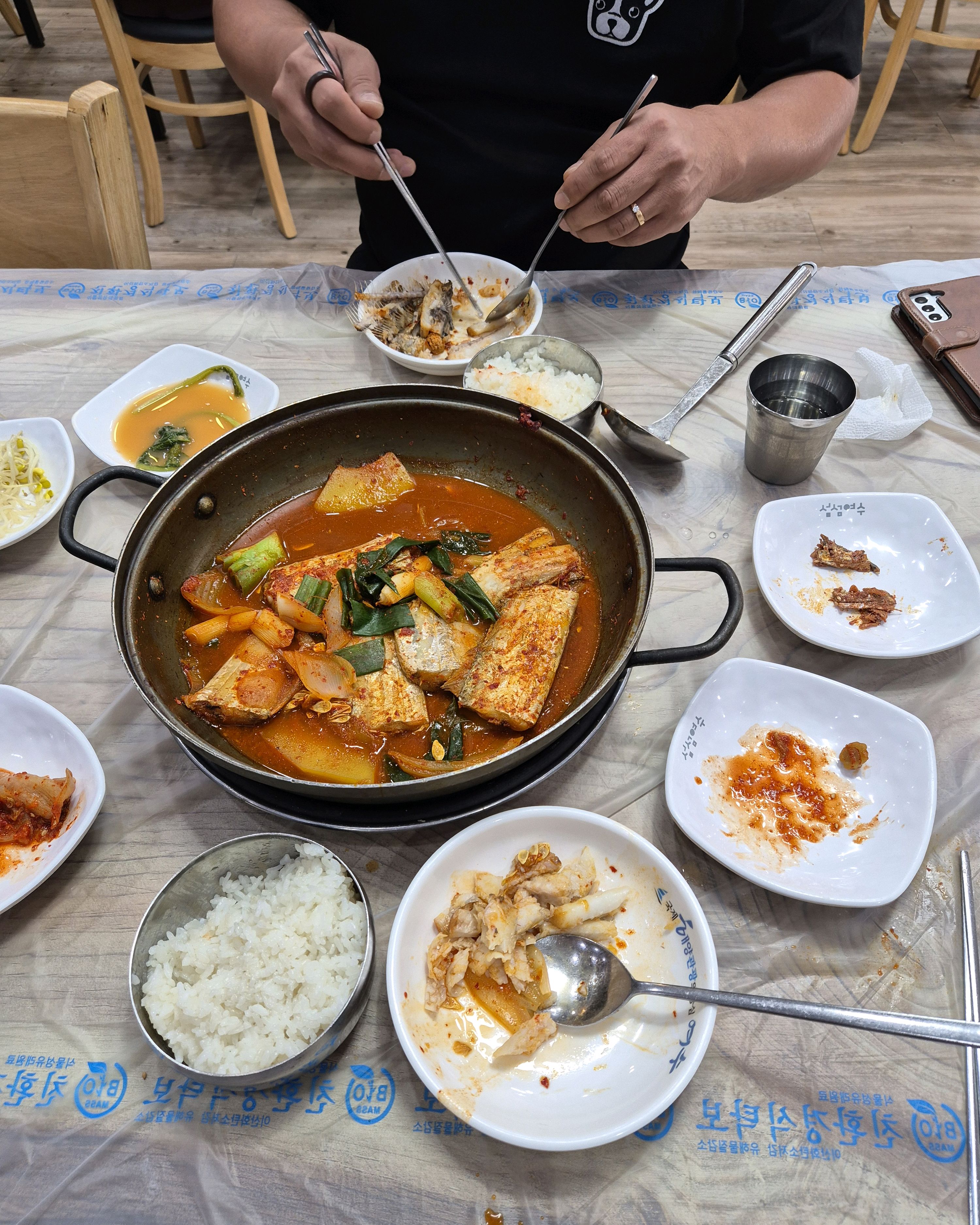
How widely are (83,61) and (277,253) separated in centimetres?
390

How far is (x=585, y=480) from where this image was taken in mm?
2008

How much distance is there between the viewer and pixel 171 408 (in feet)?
8.21

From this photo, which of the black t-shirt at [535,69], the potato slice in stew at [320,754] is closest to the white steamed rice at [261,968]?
the potato slice in stew at [320,754]

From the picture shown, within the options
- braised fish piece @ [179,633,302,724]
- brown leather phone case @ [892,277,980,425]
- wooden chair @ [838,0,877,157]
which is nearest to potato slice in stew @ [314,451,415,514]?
braised fish piece @ [179,633,302,724]

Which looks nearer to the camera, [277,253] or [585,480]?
[585,480]

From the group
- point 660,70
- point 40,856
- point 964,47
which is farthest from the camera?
point 964,47

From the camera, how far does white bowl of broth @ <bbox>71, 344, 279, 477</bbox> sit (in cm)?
237

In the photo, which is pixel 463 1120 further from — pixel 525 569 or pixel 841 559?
pixel 841 559

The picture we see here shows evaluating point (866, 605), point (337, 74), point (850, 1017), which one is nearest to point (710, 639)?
point (866, 605)

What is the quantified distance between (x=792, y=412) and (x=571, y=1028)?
6.14ft

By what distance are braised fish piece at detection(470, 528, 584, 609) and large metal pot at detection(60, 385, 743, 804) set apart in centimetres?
9

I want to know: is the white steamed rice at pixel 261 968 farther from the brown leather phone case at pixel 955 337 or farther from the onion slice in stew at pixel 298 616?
the brown leather phone case at pixel 955 337

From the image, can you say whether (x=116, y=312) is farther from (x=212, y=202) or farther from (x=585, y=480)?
(x=212, y=202)

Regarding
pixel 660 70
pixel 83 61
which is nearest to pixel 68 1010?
pixel 660 70
